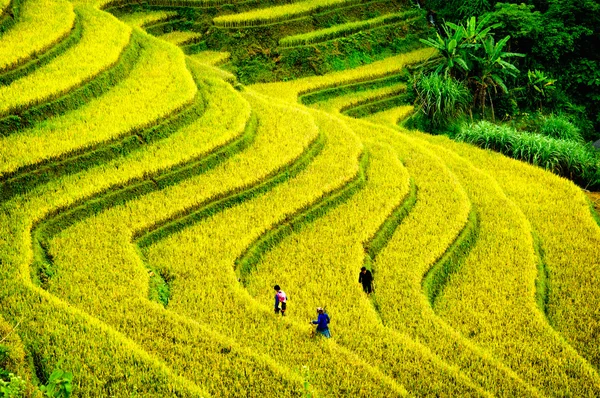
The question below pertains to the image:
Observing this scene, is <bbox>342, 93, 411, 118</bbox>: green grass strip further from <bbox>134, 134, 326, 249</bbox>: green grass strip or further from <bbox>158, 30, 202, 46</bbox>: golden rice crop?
<bbox>158, 30, 202, 46</bbox>: golden rice crop

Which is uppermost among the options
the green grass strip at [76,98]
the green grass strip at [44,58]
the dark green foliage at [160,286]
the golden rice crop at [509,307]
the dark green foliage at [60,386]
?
the green grass strip at [44,58]

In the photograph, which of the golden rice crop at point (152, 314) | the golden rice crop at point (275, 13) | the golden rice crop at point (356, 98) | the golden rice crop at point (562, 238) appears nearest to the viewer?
the golden rice crop at point (152, 314)

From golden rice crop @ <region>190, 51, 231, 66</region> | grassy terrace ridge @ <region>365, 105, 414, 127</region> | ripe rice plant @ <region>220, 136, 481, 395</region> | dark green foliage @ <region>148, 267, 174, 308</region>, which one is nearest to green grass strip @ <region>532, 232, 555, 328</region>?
ripe rice plant @ <region>220, 136, 481, 395</region>

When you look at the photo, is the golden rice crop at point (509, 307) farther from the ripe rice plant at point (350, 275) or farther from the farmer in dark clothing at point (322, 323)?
the farmer in dark clothing at point (322, 323)

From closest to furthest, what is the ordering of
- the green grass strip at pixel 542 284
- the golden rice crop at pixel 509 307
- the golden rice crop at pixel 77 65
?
1. the golden rice crop at pixel 509 307
2. the green grass strip at pixel 542 284
3. the golden rice crop at pixel 77 65

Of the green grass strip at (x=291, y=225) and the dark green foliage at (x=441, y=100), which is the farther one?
the dark green foliage at (x=441, y=100)

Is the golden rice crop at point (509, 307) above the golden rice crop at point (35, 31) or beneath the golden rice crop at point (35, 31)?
beneath

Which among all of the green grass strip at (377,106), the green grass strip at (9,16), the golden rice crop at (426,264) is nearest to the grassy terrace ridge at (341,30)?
the green grass strip at (377,106)
